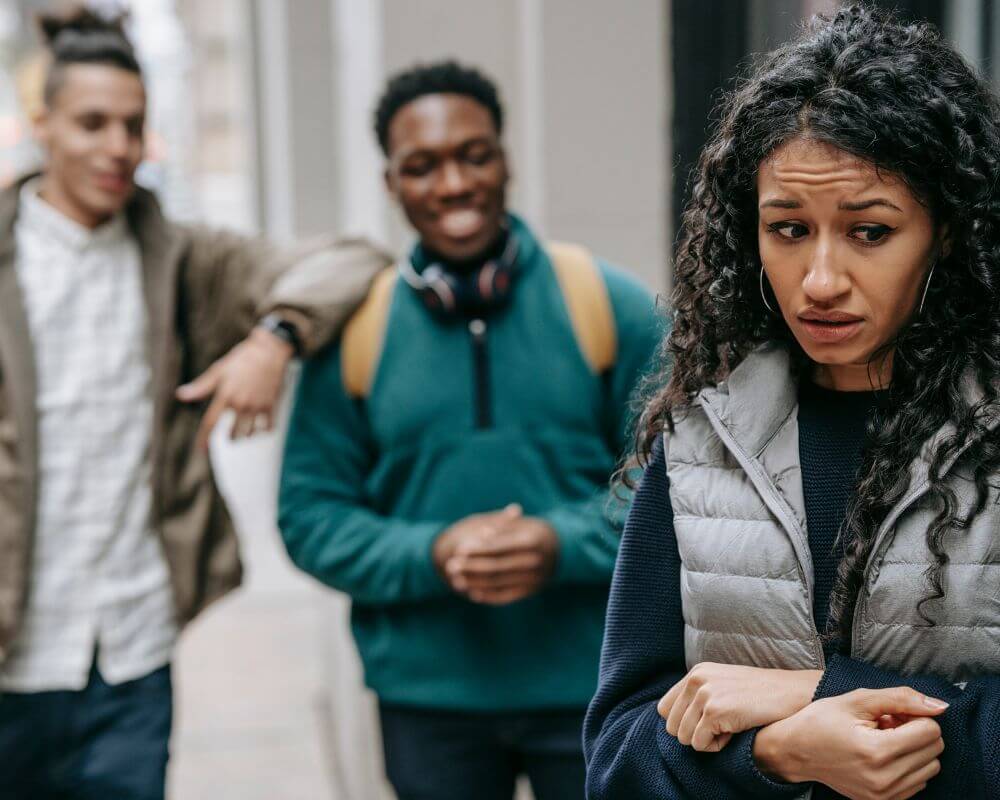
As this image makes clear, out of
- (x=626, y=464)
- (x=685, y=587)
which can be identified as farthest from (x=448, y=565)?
(x=685, y=587)

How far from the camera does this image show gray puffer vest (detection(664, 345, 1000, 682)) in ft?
5.07

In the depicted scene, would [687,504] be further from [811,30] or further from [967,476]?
[811,30]

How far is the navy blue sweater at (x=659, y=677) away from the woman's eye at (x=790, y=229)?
24 centimetres

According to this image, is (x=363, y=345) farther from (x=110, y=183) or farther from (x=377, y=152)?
(x=377, y=152)

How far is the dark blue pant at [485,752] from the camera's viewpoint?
2768 millimetres

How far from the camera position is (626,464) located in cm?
192

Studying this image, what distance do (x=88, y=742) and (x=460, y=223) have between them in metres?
1.55

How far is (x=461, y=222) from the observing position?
281 centimetres

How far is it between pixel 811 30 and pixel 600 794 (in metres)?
1.06

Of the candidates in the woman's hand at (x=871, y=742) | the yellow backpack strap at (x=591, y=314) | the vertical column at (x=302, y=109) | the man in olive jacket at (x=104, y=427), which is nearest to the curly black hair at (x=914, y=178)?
the woman's hand at (x=871, y=742)

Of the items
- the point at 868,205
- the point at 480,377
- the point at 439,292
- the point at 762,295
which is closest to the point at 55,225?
the point at 439,292

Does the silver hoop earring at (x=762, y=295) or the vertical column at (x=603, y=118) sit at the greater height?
the vertical column at (x=603, y=118)

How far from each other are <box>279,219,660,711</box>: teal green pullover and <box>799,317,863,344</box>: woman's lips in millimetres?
1120

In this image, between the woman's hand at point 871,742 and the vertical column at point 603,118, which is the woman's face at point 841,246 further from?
the vertical column at point 603,118
